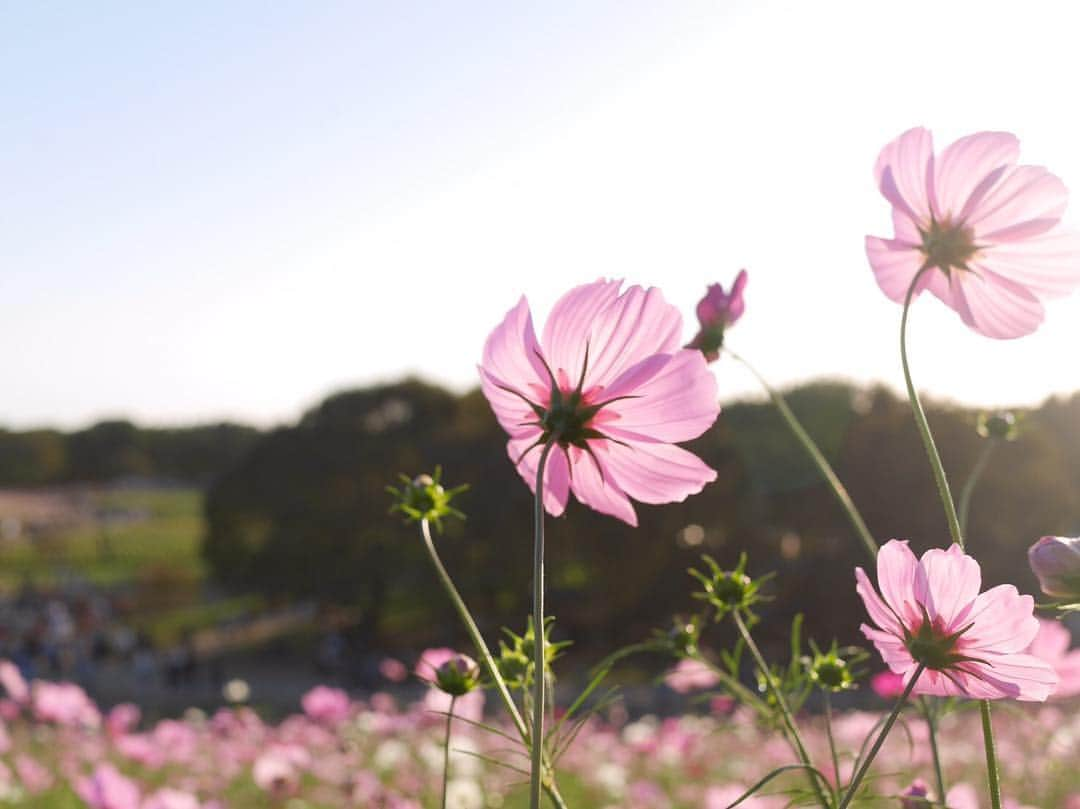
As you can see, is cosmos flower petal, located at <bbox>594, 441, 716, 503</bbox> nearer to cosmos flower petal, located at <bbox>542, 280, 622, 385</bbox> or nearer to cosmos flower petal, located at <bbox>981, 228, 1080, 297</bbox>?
cosmos flower petal, located at <bbox>542, 280, 622, 385</bbox>

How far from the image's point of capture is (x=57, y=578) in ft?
111

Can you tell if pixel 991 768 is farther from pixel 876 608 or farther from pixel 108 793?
pixel 108 793

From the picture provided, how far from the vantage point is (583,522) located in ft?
62.2

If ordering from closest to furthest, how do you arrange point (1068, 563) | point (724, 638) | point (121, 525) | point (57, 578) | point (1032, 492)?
point (1068, 563) → point (724, 638) → point (1032, 492) → point (57, 578) → point (121, 525)

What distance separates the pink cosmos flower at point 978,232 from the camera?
2.54 ft

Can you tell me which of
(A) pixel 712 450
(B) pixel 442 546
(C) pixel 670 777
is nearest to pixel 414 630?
(B) pixel 442 546

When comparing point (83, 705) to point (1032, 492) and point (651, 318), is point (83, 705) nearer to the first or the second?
point (651, 318)

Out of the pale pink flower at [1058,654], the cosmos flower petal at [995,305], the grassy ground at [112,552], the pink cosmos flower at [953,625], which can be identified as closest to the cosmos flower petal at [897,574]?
the pink cosmos flower at [953,625]

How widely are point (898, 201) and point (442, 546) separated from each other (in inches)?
691

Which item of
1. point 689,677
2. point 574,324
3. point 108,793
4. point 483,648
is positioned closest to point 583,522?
point 108,793

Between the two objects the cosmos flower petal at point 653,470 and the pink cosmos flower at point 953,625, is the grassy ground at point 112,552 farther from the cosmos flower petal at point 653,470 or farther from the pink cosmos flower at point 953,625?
the pink cosmos flower at point 953,625

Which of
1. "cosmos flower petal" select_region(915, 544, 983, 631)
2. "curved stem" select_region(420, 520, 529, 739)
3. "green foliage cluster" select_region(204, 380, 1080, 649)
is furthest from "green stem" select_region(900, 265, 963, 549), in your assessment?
"green foliage cluster" select_region(204, 380, 1080, 649)

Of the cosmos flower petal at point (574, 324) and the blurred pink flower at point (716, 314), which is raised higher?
the blurred pink flower at point (716, 314)

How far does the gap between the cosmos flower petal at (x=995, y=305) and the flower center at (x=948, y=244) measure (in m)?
0.02
